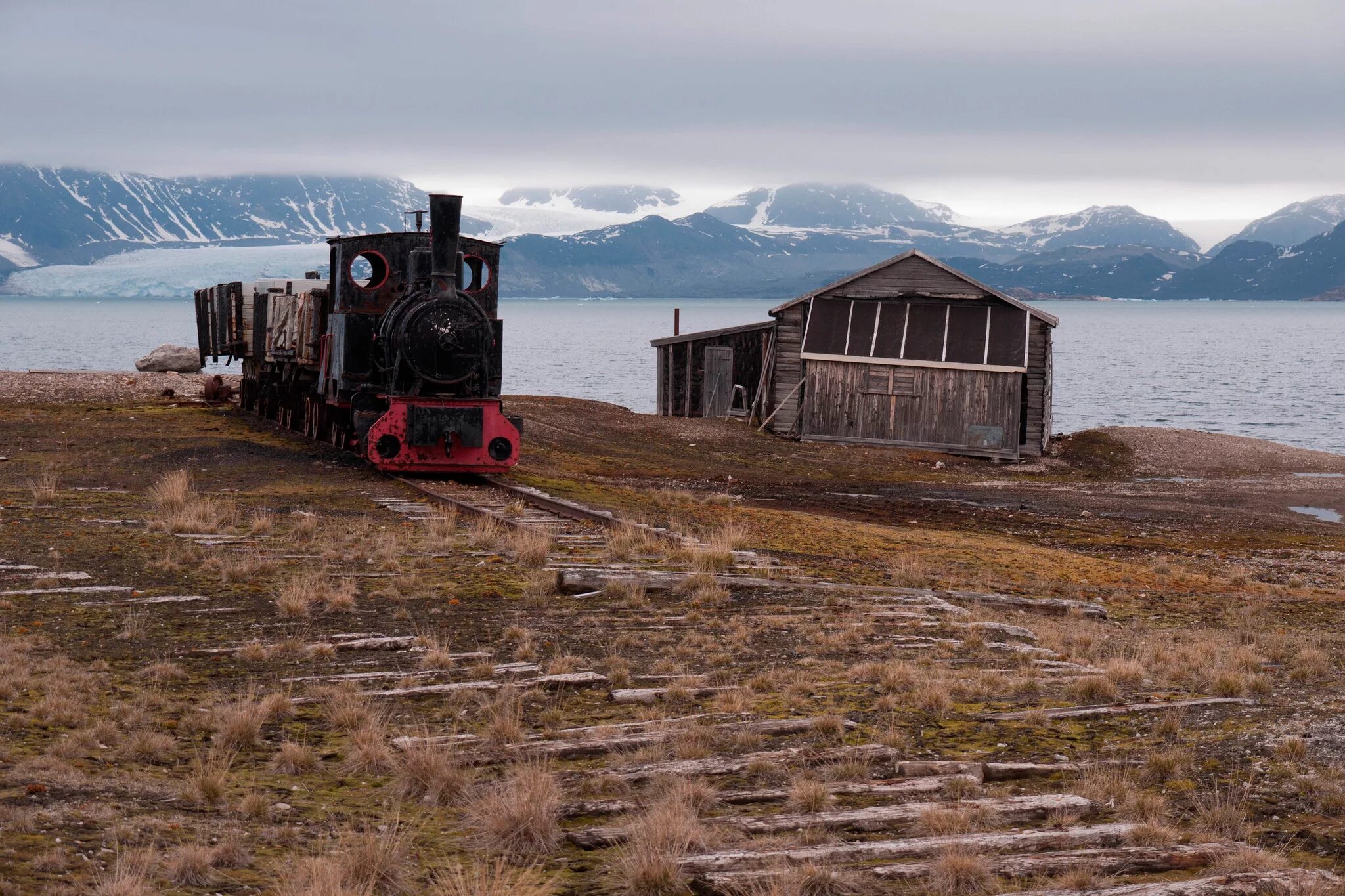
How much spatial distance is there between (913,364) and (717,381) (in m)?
7.03

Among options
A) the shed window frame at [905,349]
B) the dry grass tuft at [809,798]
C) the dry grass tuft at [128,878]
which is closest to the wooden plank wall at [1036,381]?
the shed window frame at [905,349]

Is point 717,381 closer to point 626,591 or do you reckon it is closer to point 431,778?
point 626,591

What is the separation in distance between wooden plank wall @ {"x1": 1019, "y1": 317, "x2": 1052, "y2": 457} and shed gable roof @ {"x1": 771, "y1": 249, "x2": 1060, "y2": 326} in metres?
0.37

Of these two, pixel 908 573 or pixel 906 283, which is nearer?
pixel 908 573

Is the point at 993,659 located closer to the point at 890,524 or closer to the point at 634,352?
the point at 890,524

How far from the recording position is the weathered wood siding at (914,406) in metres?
32.4

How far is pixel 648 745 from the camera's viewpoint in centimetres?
731

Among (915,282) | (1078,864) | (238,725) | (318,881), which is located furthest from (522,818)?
(915,282)

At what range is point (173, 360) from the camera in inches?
1797

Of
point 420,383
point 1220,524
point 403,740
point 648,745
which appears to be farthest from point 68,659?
point 1220,524

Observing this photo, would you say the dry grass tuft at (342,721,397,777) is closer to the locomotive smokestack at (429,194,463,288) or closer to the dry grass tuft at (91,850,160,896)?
the dry grass tuft at (91,850,160,896)

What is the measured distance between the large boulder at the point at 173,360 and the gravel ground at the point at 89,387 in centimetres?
663

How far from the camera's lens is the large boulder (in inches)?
1795

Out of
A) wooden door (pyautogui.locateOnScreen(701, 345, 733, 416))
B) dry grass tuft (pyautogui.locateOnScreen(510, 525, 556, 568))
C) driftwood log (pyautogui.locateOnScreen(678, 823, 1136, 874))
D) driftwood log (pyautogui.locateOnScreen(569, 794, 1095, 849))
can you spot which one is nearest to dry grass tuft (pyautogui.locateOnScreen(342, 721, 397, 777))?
driftwood log (pyautogui.locateOnScreen(569, 794, 1095, 849))
